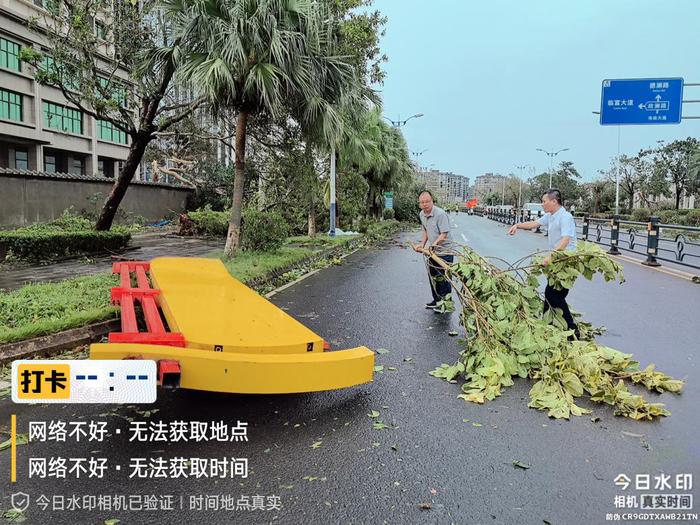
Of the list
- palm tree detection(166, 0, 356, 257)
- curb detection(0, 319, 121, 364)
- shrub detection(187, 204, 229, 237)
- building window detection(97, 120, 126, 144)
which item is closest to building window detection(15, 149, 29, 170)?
building window detection(97, 120, 126, 144)

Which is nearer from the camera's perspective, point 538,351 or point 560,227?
point 538,351

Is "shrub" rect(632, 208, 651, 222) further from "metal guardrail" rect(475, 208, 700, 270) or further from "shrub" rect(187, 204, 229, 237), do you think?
"shrub" rect(187, 204, 229, 237)

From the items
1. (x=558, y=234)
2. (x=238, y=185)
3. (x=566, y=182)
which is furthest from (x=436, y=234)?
(x=566, y=182)

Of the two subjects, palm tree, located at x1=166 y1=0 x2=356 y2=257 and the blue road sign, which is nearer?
palm tree, located at x1=166 y1=0 x2=356 y2=257

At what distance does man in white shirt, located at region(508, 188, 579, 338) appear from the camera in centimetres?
596

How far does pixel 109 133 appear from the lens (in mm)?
41344

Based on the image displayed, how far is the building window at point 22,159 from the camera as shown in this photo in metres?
33.6

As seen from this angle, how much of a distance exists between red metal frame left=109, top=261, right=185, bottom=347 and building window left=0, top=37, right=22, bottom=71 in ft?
96.8

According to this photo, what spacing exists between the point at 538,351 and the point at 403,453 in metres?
2.15

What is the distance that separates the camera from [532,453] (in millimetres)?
3547

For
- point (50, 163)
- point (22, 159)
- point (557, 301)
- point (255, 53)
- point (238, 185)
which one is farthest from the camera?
point (50, 163)

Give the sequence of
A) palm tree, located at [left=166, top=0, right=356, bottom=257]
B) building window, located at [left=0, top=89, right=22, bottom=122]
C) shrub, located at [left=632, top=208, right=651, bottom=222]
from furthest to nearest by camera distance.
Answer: shrub, located at [left=632, top=208, right=651, bottom=222], building window, located at [left=0, top=89, right=22, bottom=122], palm tree, located at [left=166, top=0, right=356, bottom=257]

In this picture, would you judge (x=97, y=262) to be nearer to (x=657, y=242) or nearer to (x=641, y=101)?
(x=657, y=242)

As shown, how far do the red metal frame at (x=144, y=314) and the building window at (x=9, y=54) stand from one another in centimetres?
2949
